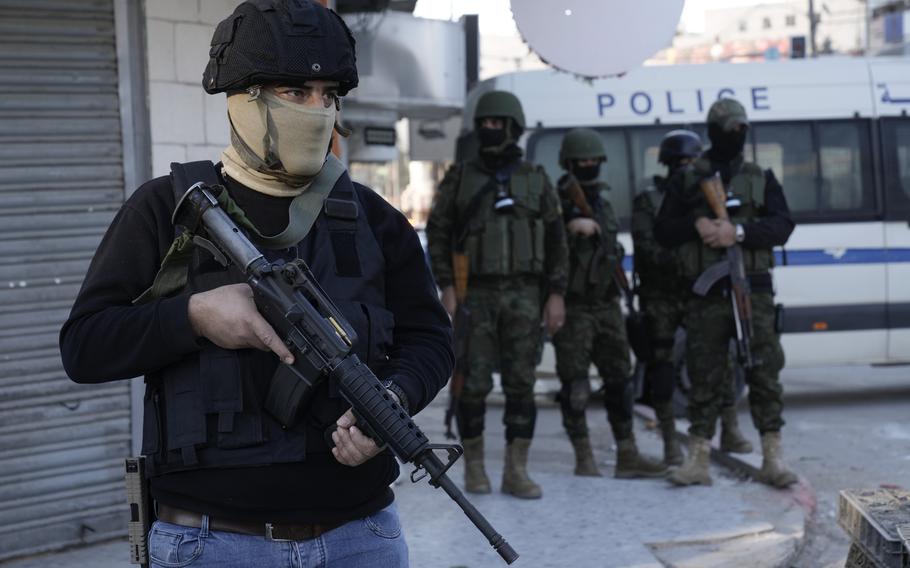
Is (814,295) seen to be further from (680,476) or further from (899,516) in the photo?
(899,516)

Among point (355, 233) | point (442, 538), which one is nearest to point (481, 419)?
point (442, 538)

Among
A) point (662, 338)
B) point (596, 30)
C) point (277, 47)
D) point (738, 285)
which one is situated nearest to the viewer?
point (277, 47)

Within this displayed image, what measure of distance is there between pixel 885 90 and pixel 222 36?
27.4 ft

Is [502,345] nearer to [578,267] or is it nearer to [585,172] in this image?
[578,267]

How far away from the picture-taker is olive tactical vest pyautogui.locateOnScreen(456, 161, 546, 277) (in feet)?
19.9

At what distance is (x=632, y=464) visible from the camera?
22.2ft

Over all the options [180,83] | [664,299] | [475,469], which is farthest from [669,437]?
[180,83]

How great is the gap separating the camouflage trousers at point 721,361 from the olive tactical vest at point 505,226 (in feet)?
3.20

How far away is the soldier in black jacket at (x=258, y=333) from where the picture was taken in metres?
2.07

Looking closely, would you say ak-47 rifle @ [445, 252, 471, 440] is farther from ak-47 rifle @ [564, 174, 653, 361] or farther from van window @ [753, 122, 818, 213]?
van window @ [753, 122, 818, 213]

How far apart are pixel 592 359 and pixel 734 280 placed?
3.32ft

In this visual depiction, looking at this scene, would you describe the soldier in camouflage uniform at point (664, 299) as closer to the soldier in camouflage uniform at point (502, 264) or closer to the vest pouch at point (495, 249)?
the soldier in camouflage uniform at point (502, 264)

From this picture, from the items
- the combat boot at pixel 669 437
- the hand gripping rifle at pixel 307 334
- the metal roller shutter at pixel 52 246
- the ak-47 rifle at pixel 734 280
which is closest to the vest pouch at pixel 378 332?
the hand gripping rifle at pixel 307 334

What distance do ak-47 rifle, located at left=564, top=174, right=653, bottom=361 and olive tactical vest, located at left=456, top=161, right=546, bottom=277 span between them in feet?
2.02
